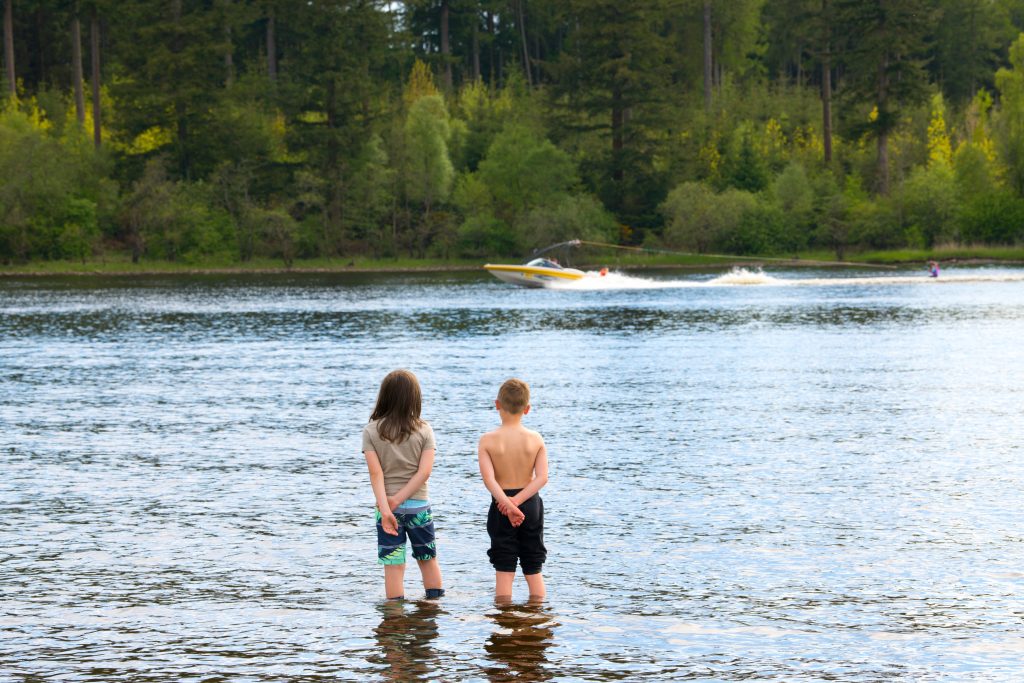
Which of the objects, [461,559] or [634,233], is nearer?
[461,559]

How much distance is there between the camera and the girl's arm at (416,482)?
11.2 meters

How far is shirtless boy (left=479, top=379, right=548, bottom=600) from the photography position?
1115 centimetres

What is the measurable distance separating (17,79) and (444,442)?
393 ft

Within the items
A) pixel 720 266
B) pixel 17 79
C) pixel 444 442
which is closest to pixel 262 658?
pixel 444 442

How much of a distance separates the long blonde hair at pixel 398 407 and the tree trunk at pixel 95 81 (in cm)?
10547

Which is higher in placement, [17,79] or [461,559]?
[17,79]

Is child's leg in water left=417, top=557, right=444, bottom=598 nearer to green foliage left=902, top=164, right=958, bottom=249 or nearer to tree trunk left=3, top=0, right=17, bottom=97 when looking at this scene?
green foliage left=902, top=164, right=958, bottom=249

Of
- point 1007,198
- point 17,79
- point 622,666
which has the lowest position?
point 622,666

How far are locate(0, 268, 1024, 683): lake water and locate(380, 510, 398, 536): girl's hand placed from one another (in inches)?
30.5

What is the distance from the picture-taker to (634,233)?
121062 mm

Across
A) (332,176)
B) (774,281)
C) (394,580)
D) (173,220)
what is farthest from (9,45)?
(394,580)

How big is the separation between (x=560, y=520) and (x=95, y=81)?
109m

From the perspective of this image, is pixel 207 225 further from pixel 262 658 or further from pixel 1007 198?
pixel 262 658

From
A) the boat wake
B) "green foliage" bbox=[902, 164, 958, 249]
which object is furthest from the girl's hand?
"green foliage" bbox=[902, 164, 958, 249]
